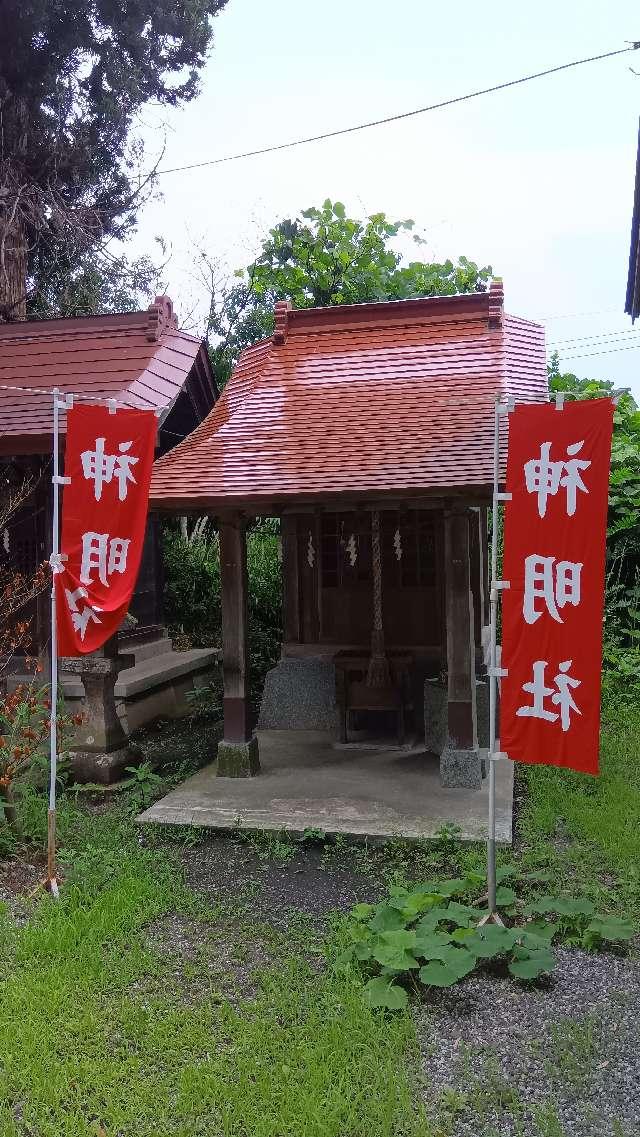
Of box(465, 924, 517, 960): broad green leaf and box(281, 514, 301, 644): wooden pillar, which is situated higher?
box(281, 514, 301, 644): wooden pillar

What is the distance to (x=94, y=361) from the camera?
34.5 ft

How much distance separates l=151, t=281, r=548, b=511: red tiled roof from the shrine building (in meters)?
1.02

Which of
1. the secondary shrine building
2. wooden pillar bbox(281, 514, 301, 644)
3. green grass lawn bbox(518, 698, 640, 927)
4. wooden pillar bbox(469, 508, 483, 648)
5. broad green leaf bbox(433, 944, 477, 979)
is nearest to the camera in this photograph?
broad green leaf bbox(433, 944, 477, 979)

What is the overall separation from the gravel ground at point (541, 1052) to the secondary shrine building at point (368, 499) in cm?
313

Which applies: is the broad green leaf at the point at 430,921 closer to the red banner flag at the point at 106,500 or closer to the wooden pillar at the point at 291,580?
the red banner flag at the point at 106,500

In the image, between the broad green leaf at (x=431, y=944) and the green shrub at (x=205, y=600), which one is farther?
the green shrub at (x=205, y=600)

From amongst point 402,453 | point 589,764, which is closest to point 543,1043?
point 589,764

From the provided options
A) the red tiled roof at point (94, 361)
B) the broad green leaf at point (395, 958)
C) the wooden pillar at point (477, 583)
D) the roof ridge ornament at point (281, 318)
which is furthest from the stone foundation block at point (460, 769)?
the roof ridge ornament at point (281, 318)

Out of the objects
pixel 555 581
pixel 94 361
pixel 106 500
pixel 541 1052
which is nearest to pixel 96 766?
pixel 106 500

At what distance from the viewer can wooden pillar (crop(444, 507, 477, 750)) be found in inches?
302

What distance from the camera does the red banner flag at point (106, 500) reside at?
622 cm

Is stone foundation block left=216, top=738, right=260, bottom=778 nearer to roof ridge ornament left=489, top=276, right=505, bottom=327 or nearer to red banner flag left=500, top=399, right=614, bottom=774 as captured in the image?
red banner flag left=500, top=399, right=614, bottom=774

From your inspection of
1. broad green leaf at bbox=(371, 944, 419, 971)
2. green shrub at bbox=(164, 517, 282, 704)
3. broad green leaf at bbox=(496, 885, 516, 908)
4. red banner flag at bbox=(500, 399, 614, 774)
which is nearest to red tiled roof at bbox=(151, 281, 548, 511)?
red banner flag at bbox=(500, 399, 614, 774)

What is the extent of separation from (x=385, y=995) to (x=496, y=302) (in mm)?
7694
